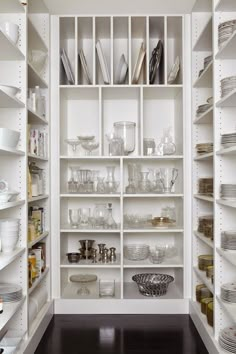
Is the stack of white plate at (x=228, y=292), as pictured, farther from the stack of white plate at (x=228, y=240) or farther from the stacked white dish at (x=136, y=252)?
the stacked white dish at (x=136, y=252)

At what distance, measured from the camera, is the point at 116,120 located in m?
3.39

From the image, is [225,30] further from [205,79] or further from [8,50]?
[8,50]

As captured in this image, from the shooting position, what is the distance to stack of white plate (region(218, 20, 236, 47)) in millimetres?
2150

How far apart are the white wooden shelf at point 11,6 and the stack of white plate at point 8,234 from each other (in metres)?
1.22

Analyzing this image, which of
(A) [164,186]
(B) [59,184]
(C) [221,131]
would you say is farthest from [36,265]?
(C) [221,131]

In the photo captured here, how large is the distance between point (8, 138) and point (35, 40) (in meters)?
1.19

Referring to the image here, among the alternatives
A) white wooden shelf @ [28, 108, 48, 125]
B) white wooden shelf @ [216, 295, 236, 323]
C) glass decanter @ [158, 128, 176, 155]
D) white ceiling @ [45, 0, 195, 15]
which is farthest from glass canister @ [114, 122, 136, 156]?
white wooden shelf @ [216, 295, 236, 323]

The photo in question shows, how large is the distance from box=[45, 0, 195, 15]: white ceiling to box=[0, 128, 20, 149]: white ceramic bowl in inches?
54.1

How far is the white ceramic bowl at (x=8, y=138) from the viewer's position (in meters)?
1.84

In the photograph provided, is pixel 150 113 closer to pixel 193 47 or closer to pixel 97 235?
pixel 193 47

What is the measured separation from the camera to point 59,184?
9.94 feet

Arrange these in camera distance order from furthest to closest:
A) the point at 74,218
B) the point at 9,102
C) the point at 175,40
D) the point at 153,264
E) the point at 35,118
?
the point at 175,40 < the point at 74,218 < the point at 153,264 < the point at 35,118 < the point at 9,102

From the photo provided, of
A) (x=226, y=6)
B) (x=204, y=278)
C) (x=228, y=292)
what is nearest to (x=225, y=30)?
(x=226, y=6)

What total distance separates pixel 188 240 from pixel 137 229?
43cm
